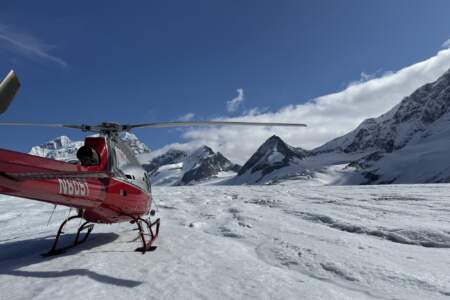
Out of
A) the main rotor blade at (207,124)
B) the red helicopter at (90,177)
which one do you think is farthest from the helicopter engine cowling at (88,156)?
the main rotor blade at (207,124)

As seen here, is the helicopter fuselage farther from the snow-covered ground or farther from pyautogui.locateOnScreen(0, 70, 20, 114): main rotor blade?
the snow-covered ground

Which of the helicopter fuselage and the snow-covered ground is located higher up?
the helicopter fuselage

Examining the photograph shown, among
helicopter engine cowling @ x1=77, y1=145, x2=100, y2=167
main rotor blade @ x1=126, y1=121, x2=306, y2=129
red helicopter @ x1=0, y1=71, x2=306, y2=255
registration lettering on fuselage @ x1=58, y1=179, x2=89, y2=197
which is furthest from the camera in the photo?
main rotor blade @ x1=126, y1=121, x2=306, y2=129

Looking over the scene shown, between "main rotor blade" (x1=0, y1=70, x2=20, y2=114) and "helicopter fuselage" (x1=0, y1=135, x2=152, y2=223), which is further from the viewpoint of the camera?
"helicopter fuselage" (x1=0, y1=135, x2=152, y2=223)

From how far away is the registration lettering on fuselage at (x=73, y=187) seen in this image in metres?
5.75

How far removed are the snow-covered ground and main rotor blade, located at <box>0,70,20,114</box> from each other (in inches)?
95.1

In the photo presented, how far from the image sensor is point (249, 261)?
19.7 feet

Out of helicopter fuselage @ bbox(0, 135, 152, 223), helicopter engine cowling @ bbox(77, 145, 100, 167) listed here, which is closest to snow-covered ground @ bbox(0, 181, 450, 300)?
helicopter fuselage @ bbox(0, 135, 152, 223)

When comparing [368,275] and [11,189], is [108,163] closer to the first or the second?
[11,189]

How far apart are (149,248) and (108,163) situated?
5.99 feet

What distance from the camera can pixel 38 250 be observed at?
7363 mm

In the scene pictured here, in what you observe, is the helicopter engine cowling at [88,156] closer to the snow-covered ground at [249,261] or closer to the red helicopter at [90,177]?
the red helicopter at [90,177]

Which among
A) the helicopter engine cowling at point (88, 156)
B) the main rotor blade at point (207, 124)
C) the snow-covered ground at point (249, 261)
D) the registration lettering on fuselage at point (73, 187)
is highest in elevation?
the main rotor blade at point (207, 124)

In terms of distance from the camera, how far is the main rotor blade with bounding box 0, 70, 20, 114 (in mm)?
4559
